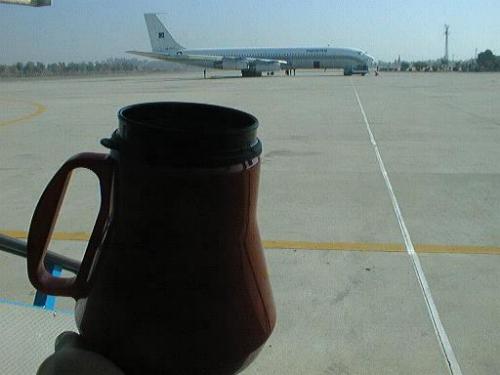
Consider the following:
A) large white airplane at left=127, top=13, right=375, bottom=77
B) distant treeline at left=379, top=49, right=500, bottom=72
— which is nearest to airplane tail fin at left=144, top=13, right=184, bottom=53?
large white airplane at left=127, top=13, right=375, bottom=77

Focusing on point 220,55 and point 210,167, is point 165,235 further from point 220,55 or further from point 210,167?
point 220,55

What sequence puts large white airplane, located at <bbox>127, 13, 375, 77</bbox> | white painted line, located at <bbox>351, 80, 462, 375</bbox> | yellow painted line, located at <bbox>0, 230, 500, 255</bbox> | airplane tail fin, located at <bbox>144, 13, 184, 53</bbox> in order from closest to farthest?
white painted line, located at <bbox>351, 80, 462, 375</bbox>, yellow painted line, located at <bbox>0, 230, 500, 255</bbox>, large white airplane, located at <bbox>127, 13, 375, 77</bbox>, airplane tail fin, located at <bbox>144, 13, 184, 53</bbox>

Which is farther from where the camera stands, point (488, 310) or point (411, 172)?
point (411, 172)

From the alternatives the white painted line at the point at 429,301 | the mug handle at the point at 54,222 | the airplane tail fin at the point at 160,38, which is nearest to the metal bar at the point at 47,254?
Answer: the mug handle at the point at 54,222

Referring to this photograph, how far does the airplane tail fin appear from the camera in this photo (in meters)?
60.2

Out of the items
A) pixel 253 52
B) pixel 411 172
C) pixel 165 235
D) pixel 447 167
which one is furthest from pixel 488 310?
pixel 253 52

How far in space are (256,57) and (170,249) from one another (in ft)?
204

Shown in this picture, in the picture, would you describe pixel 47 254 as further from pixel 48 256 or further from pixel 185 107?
pixel 185 107

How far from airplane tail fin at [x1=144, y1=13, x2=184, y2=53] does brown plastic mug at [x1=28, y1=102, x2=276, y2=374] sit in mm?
61663

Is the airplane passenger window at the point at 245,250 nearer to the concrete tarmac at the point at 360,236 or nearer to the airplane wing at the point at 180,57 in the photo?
the concrete tarmac at the point at 360,236

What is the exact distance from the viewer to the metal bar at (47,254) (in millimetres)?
1654

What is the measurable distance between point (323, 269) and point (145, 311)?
310 cm

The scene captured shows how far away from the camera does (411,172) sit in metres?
7.17

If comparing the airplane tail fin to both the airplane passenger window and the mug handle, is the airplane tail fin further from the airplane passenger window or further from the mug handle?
the mug handle
